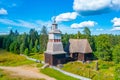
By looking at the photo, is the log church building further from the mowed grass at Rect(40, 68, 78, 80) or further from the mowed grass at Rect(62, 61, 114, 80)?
the mowed grass at Rect(62, 61, 114, 80)

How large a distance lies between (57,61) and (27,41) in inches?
2148

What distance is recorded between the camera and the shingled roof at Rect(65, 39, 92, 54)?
2473 inches

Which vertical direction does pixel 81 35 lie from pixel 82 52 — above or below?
above

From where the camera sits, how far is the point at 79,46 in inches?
2522

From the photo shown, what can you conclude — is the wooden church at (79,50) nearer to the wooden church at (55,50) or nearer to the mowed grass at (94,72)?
the wooden church at (55,50)

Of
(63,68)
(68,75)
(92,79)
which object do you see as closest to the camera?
(92,79)

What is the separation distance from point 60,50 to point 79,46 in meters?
7.18

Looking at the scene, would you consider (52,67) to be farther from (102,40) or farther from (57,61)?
(102,40)

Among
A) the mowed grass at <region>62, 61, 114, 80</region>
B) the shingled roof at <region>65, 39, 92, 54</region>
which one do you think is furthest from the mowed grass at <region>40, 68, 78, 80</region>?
the shingled roof at <region>65, 39, 92, 54</region>

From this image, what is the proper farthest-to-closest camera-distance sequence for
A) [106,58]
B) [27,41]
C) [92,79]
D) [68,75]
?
[27,41], [106,58], [68,75], [92,79]

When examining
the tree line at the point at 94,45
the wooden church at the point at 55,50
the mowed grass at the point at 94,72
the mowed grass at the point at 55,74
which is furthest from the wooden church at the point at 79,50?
the mowed grass at the point at 55,74

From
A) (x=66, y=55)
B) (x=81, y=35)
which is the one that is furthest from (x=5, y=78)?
(x=81, y=35)

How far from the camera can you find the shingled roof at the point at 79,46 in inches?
2473

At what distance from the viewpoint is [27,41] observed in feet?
363
